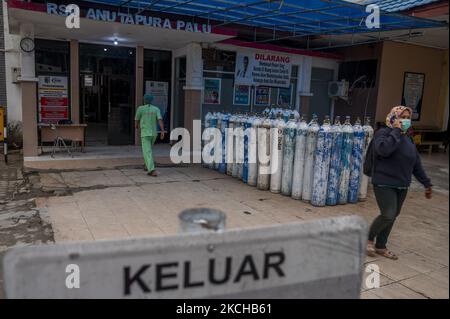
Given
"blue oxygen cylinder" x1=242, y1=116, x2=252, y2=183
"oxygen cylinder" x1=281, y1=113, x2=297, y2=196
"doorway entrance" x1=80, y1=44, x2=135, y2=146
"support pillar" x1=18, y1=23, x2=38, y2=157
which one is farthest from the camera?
"doorway entrance" x1=80, y1=44, x2=135, y2=146

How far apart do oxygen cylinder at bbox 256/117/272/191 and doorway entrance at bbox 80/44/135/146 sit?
565cm

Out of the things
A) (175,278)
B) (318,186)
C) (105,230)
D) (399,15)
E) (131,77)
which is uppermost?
(399,15)

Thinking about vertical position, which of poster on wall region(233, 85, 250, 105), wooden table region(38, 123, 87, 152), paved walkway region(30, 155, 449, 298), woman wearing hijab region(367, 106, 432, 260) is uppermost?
poster on wall region(233, 85, 250, 105)

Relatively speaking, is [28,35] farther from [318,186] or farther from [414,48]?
[414,48]

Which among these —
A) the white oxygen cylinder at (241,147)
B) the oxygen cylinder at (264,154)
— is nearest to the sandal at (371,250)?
the oxygen cylinder at (264,154)

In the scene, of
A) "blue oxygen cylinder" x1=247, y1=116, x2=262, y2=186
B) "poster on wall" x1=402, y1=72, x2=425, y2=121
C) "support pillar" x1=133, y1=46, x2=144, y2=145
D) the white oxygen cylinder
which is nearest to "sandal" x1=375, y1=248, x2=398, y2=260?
"blue oxygen cylinder" x1=247, y1=116, x2=262, y2=186

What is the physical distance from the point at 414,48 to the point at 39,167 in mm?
11325

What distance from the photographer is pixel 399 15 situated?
7.48 m

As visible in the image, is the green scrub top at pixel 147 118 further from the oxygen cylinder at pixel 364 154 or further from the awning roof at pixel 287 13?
the oxygen cylinder at pixel 364 154

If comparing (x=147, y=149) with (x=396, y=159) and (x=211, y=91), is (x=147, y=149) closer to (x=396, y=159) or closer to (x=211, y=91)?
(x=211, y=91)

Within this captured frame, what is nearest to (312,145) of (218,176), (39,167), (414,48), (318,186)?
(318,186)

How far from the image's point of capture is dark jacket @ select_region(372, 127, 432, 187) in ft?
13.0

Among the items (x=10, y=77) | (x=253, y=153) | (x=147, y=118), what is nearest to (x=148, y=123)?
(x=147, y=118)

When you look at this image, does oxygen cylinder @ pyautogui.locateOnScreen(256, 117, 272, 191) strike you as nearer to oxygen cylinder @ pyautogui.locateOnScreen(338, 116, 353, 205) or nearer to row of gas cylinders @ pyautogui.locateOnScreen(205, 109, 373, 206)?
row of gas cylinders @ pyautogui.locateOnScreen(205, 109, 373, 206)
